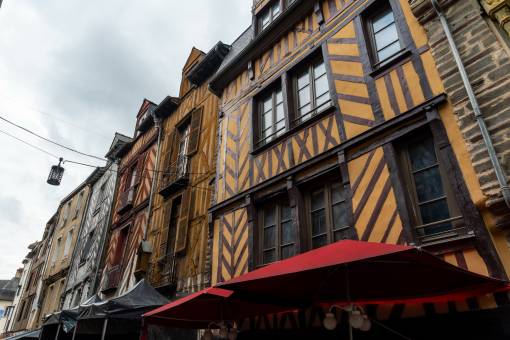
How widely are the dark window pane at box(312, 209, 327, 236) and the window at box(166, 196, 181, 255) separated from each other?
15.3ft

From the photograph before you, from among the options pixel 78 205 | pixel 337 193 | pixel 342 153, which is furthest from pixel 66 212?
pixel 342 153

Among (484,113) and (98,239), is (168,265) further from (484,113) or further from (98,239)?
(484,113)

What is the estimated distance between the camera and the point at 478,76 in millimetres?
3676

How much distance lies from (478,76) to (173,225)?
7.57m

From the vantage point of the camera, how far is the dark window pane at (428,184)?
3779 mm

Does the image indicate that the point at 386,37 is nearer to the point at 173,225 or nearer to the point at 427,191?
the point at 427,191

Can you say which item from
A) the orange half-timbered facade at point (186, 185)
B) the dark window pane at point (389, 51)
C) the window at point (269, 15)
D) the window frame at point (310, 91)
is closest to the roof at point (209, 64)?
the orange half-timbered facade at point (186, 185)

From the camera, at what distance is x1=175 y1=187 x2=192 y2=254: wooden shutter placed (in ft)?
26.6

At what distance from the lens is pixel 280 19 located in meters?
6.96

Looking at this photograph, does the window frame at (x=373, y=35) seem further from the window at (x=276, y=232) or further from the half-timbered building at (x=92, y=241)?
the half-timbered building at (x=92, y=241)

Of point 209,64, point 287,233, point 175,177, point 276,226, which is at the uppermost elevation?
point 209,64

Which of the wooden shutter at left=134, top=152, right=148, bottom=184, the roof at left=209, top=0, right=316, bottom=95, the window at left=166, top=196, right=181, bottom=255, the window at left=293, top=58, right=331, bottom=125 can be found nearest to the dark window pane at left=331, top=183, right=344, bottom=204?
the window at left=293, top=58, right=331, bottom=125

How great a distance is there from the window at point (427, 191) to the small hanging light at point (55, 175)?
32.5ft

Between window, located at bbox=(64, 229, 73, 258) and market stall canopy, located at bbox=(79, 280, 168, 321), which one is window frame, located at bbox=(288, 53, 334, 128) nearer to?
market stall canopy, located at bbox=(79, 280, 168, 321)
